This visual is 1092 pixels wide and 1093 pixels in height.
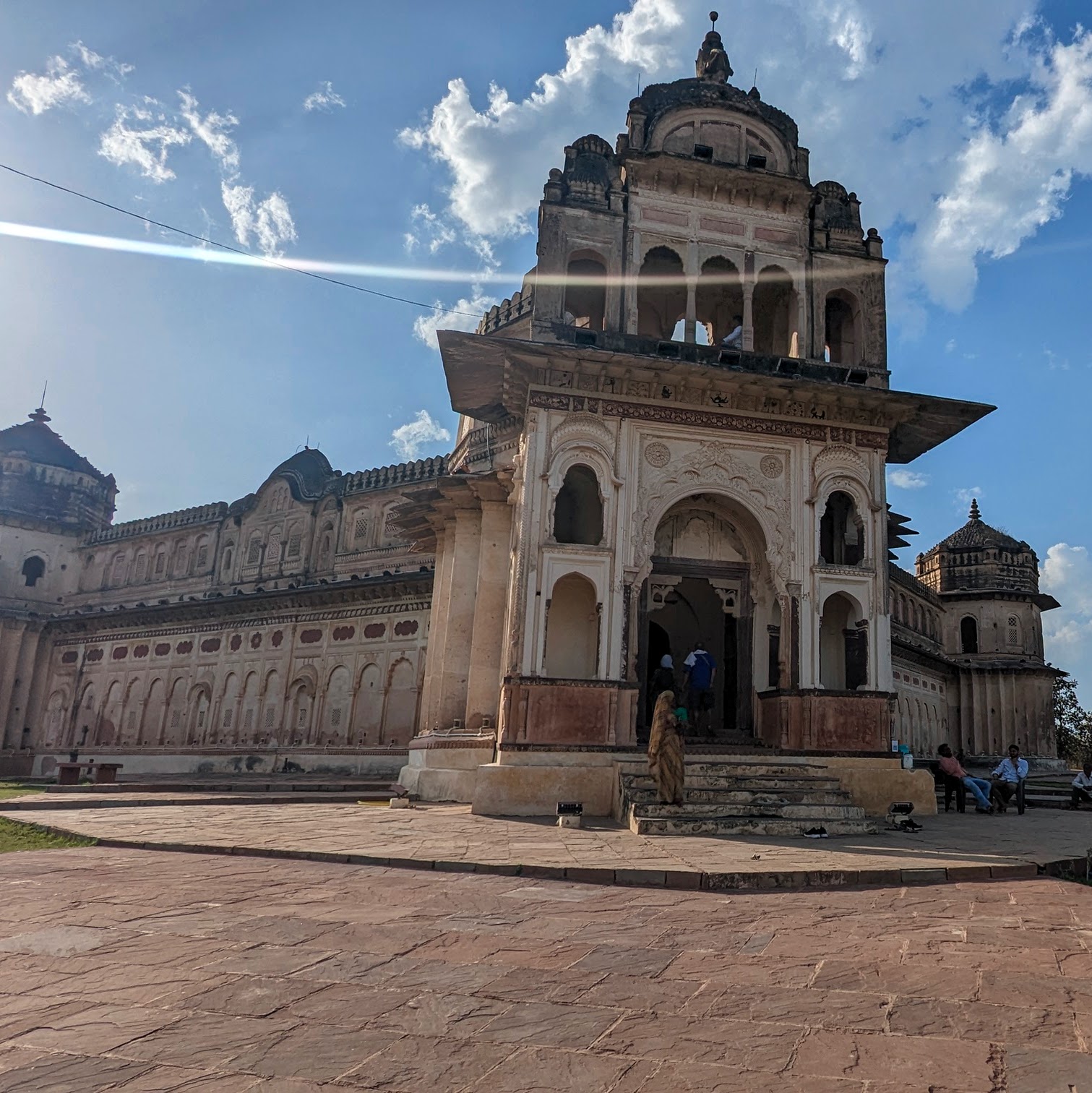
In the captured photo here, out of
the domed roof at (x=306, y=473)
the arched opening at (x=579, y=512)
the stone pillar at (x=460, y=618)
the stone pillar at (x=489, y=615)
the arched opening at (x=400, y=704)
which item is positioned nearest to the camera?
the stone pillar at (x=489, y=615)

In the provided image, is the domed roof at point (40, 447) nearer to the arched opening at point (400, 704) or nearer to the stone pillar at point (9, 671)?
the stone pillar at point (9, 671)

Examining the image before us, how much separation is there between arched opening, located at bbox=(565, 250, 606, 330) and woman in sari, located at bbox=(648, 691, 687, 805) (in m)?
6.52

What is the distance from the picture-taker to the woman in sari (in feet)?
34.0

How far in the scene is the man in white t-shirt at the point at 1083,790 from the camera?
592 inches

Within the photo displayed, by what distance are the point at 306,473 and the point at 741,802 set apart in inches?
1044

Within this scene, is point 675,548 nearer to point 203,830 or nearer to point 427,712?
point 427,712

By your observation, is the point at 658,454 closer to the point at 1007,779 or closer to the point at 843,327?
the point at 843,327

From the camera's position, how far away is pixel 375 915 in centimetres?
533

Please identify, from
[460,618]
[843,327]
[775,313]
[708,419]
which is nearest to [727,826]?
[708,419]

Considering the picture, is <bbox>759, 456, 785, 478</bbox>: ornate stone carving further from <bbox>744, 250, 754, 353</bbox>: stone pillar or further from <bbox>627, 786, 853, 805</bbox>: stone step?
<bbox>627, 786, 853, 805</bbox>: stone step

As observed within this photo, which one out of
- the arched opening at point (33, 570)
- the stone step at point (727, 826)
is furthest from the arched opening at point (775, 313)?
the arched opening at point (33, 570)

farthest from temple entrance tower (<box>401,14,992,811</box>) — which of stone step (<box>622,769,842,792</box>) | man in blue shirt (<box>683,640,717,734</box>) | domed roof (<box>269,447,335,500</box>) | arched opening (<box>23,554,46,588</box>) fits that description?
arched opening (<box>23,554,46,588</box>)

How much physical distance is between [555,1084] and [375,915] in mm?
2565

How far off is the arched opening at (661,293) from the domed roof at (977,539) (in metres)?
28.2
